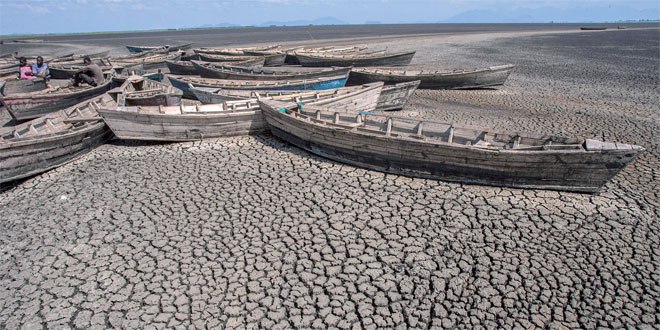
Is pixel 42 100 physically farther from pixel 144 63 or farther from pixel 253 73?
pixel 144 63

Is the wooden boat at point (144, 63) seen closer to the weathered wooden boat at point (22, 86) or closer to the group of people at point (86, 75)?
the group of people at point (86, 75)

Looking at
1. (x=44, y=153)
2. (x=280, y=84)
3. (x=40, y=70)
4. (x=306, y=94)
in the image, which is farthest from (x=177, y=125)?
(x=40, y=70)

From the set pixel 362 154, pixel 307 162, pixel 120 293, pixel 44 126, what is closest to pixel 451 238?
pixel 362 154

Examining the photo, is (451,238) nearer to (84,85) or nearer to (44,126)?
(44,126)

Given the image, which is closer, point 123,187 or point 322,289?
point 322,289

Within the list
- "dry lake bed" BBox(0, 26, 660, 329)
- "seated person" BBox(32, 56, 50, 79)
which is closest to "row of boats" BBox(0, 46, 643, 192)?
"dry lake bed" BBox(0, 26, 660, 329)

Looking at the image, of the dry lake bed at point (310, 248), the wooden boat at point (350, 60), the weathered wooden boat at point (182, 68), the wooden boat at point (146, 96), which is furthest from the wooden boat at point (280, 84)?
the wooden boat at point (350, 60)
